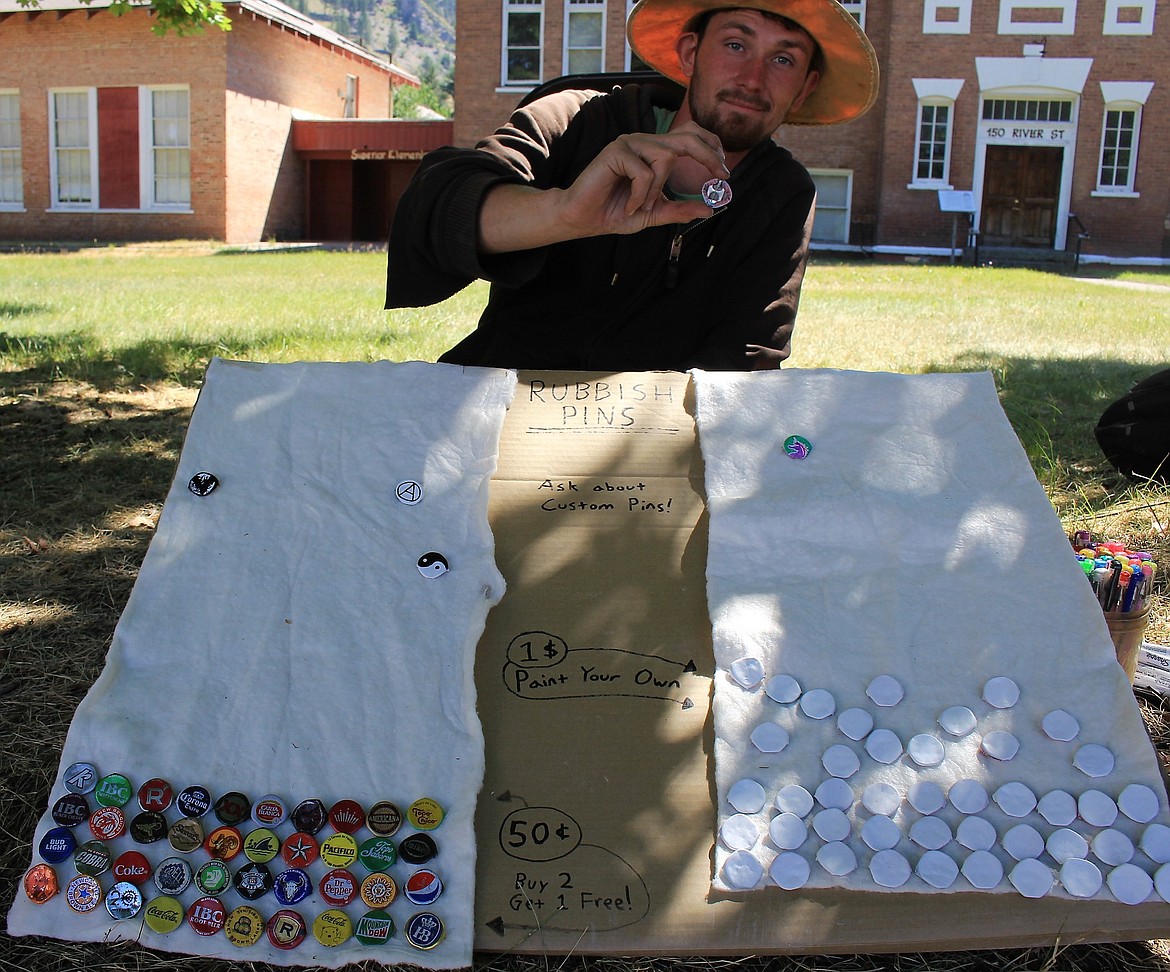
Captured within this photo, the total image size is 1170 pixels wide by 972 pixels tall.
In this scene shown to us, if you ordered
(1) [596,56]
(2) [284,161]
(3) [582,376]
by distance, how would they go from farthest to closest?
1. (2) [284,161]
2. (1) [596,56]
3. (3) [582,376]

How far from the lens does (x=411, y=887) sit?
4.57 feet

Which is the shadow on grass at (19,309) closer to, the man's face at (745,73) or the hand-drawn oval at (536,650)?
the man's face at (745,73)

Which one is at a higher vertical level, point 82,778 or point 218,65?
point 218,65

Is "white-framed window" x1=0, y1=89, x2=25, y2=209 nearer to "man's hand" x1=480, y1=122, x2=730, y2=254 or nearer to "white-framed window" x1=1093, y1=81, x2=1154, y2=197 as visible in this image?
"white-framed window" x1=1093, y1=81, x2=1154, y2=197

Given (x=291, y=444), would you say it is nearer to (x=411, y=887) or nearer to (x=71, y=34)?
(x=411, y=887)

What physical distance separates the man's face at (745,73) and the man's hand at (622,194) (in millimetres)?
614

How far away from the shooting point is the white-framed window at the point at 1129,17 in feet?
59.8

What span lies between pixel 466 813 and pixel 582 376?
34.1 inches

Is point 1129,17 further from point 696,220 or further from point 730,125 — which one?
point 696,220

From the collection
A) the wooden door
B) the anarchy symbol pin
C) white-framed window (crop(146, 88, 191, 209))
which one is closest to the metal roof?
white-framed window (crop(146, 88, 191, 209))

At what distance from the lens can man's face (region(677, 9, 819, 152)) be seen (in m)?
2.27

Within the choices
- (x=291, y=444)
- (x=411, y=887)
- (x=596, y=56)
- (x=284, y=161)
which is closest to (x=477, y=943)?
(x=411, y=887)

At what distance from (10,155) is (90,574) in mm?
23675

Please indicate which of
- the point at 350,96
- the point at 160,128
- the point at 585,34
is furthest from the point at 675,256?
the point at 350,96
